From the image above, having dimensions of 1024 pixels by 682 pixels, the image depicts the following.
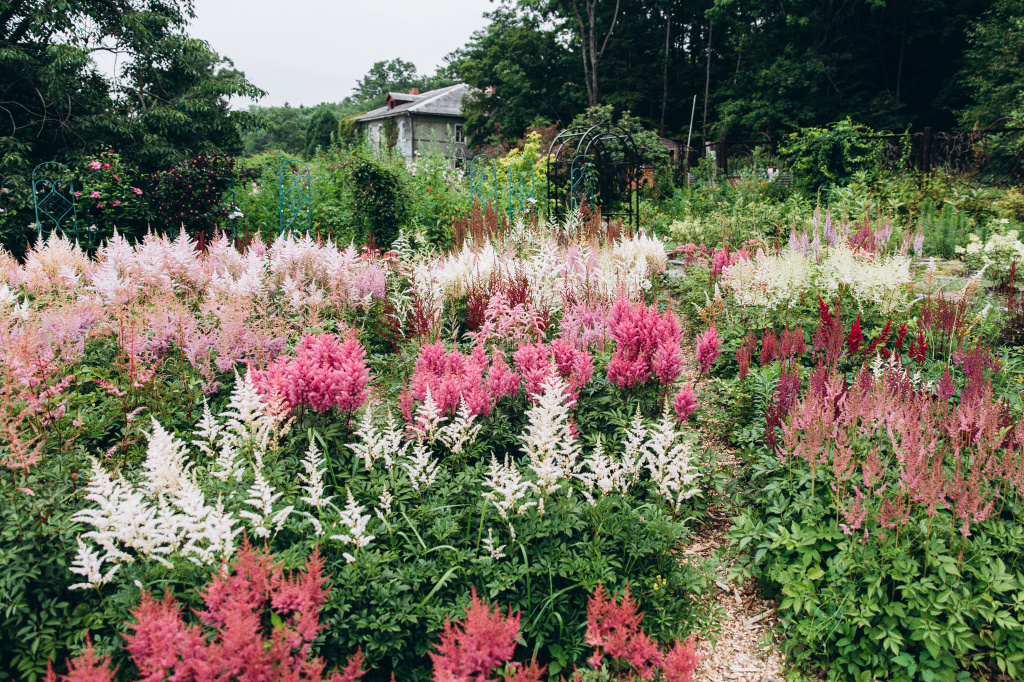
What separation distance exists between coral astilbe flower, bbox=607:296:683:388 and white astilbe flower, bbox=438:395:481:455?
97cm

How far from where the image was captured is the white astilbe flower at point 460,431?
2740 millimetres

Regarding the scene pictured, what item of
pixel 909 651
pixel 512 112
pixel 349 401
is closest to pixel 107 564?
pixel 349 401

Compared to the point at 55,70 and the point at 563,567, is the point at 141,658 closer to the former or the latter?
the point at 563,567

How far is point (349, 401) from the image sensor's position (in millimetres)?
2938

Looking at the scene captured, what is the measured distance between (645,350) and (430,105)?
144ft

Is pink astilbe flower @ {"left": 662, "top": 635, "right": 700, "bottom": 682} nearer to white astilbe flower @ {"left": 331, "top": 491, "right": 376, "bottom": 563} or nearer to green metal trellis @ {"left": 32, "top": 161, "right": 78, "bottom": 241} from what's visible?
white astilbe flower @ {"left": 331, "top": 491, "right": 376, "bottom": 563}

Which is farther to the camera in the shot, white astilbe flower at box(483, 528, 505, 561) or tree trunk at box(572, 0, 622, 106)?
tree trunk at box(572, 0, 622, 106)

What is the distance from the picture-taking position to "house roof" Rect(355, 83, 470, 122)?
4309cm

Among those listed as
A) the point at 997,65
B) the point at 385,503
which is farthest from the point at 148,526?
the point at 997,65

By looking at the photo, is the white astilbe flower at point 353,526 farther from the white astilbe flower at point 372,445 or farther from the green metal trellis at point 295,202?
the green metal trellis at point 295,202

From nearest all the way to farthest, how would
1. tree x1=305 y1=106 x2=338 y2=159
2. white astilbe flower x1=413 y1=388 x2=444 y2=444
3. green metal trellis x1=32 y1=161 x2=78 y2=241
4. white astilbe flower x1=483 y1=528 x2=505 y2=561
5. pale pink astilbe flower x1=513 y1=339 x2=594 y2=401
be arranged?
white astilbe flower x1=483 y1=528 x2=505 y2=561 → white astilbe flower x1=413 y1=388 x2=444 y2=444 → pale pink astilbe flower x1=513 y1=339 x2=594 y2=401 → green metal trellis x1=32 y1=161 x2=78 y2=241 → tree x1=305 y1=106 x2=338 y2=159

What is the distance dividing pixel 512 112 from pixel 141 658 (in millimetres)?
33359

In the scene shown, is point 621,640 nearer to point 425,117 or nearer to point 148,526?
point 148,526

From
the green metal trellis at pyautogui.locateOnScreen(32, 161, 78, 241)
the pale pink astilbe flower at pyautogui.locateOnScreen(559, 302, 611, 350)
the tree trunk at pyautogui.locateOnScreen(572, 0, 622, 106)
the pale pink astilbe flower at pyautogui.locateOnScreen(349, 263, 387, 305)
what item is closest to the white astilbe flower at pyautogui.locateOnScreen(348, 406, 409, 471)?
the pale pink astilbe flower at pyautogui.locateOnScreen(559, 302, 611, 350)
